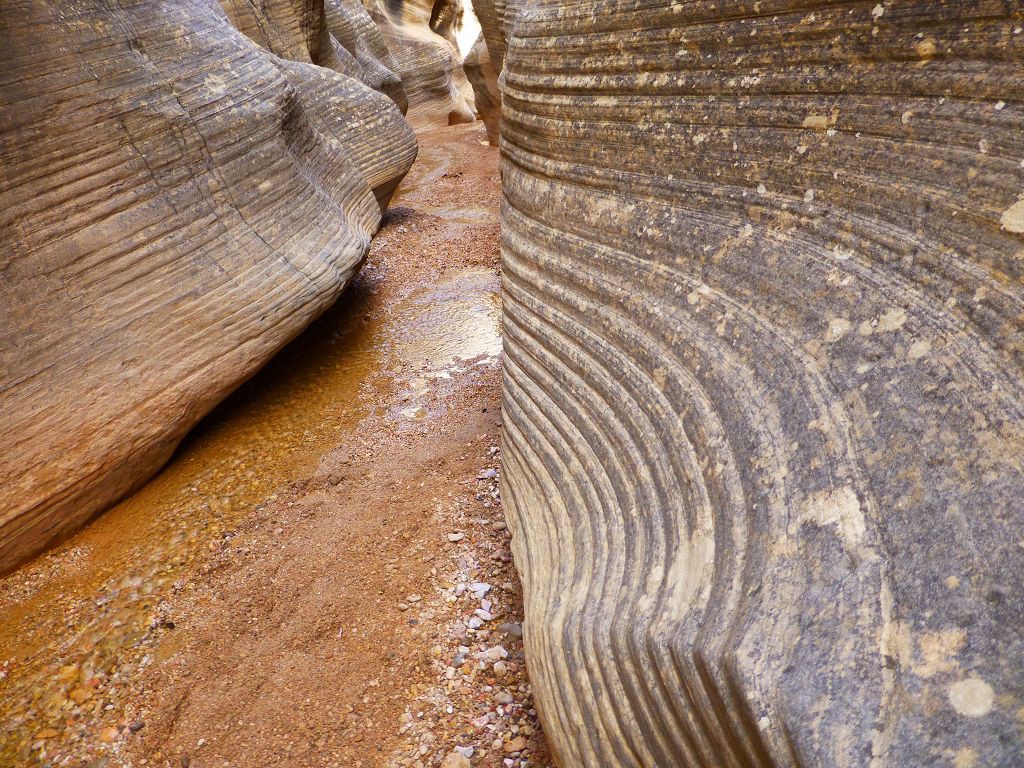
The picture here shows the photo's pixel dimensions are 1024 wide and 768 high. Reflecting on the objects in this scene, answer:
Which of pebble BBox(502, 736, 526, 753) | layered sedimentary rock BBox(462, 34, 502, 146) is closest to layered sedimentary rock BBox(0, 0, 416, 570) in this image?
pebble BBox(502, 736, 526, 753)

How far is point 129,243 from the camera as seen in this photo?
8.27ft

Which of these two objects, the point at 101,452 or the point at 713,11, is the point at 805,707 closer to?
the point at 713,11

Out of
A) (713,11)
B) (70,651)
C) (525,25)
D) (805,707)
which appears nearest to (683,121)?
(713,11)

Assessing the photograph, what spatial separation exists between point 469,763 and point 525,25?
6.68 feet

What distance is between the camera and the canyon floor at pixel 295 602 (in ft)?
5.77

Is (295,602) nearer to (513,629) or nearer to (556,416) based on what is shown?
(513,629)

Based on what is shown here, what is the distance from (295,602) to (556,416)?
1.09 meters

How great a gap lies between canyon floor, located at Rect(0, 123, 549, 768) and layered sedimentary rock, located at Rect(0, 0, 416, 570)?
1.05 ft

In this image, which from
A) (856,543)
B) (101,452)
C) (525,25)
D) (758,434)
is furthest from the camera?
(101,452)

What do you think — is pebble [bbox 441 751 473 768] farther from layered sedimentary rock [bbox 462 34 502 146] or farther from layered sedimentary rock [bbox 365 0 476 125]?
layered sedimentary rock [bbox 365 0 476 125]

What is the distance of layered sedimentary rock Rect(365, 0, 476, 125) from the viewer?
31.3ft

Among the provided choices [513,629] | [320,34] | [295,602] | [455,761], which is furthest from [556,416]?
[320,34]

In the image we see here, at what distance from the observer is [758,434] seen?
3.68ft

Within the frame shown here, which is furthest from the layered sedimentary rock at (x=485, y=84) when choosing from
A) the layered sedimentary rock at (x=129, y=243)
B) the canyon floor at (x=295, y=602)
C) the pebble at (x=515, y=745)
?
the pebble at (x=515, y=745)
